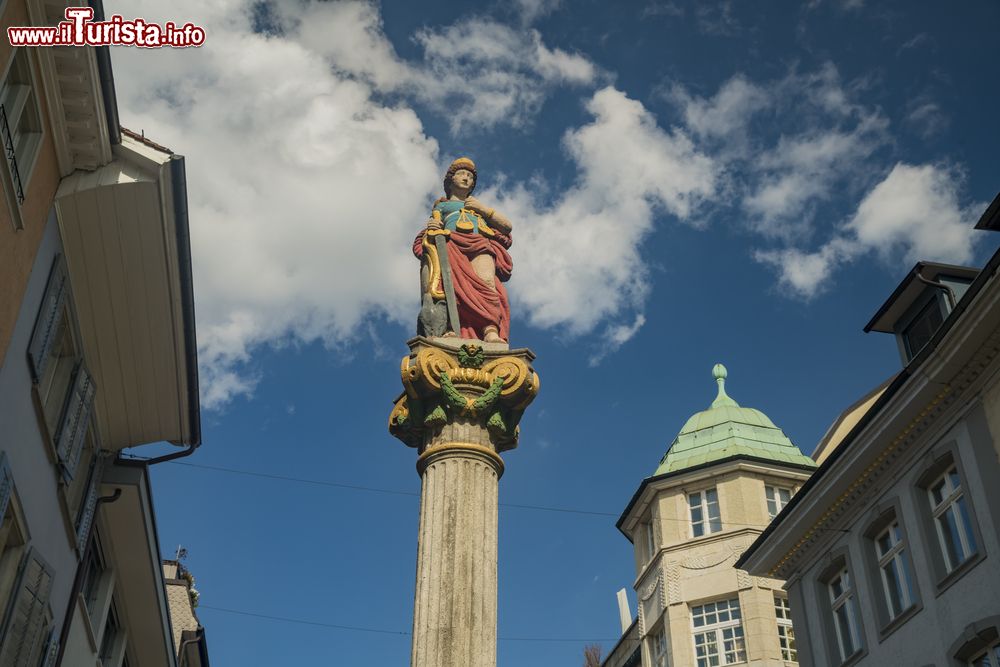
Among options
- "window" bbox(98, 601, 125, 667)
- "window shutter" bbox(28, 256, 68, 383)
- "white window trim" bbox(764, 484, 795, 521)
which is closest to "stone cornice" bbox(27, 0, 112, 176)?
"window shutter" bbox(28, 256, 68, 383)

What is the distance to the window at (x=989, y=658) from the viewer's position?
61.0ft

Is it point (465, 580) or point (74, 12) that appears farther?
point (465, 580)

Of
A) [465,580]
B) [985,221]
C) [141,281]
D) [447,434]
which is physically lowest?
[465,580]

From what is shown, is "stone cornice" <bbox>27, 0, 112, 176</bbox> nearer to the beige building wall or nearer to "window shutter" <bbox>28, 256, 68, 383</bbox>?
the beige building wall

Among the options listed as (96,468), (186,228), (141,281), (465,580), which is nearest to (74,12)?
(186,228)

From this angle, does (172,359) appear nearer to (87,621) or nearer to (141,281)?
(141,281)

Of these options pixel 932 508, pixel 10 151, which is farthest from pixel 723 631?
pixel 10 151

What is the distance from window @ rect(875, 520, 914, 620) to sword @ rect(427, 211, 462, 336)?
9.81 metres

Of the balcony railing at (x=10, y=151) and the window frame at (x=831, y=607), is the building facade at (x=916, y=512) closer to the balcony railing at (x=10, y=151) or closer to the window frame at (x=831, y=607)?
the window frame at (x=831, y=607)

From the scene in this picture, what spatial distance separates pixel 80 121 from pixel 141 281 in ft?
9.35

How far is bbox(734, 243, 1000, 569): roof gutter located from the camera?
1892cm

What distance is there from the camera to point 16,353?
1319cm

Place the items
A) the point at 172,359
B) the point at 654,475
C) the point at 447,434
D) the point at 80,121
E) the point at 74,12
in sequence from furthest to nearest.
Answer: the point at 654,475 < the point at 447,434 < the point at 172,359 < the point at 80,121 < the point at 74,12

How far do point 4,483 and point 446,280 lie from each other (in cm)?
1440
